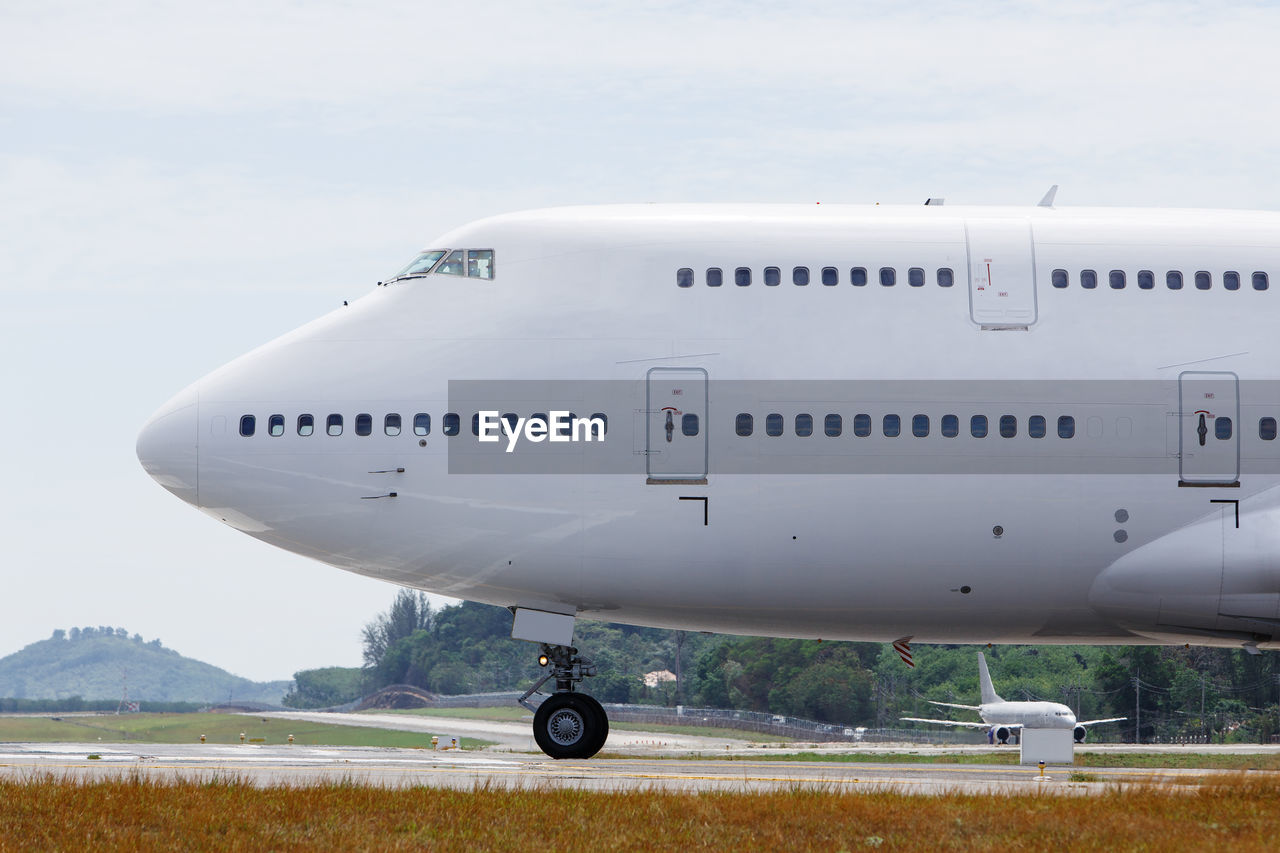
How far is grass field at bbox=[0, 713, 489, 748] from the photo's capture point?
131 metres

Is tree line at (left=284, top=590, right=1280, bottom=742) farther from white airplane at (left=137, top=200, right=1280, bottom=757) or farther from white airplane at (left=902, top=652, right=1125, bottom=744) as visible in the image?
white airplane at (left=137, top=200, right=1280, bottom=757)

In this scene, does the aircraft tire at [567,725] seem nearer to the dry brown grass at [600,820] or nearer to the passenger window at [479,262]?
the dry brown grass at [600,820]

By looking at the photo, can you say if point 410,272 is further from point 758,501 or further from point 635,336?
point 758,501

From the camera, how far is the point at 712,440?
21578mm

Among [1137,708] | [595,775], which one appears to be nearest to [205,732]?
[1137,708]

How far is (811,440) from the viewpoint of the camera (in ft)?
70.7

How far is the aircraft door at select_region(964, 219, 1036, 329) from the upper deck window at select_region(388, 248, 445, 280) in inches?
344

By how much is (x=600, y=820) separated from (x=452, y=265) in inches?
420

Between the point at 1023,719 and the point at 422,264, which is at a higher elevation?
the point at 422,264

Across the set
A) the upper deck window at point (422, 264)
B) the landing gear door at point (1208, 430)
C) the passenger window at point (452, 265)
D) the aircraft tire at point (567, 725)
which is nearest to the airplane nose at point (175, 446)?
the upper deck window at point (422, 264)

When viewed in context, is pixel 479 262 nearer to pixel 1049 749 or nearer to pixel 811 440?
pixel 811 440

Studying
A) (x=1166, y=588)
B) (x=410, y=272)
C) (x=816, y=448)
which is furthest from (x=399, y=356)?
(x=1166, y=588)

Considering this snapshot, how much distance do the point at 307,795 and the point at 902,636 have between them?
10645mm

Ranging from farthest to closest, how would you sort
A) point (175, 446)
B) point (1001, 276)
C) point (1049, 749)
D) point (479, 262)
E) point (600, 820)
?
point (1049, 749), point (479, 262), point (175, 446), point (1001, 276), point (600, 820)
